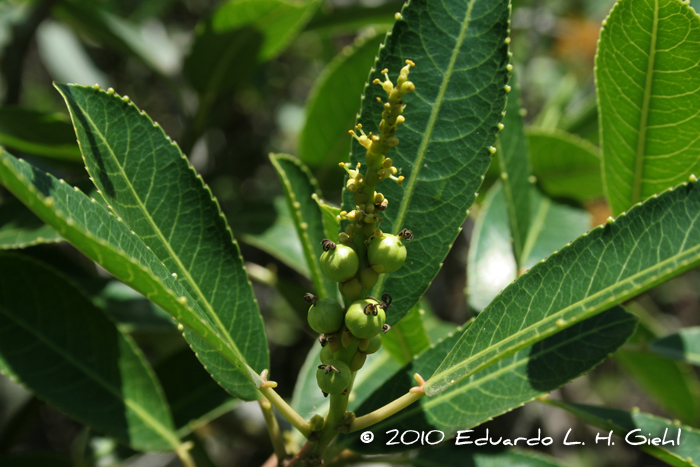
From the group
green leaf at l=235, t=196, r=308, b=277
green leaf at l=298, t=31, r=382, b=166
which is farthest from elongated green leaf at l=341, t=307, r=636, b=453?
green leaf at l=298, t=31, r=382, b=166

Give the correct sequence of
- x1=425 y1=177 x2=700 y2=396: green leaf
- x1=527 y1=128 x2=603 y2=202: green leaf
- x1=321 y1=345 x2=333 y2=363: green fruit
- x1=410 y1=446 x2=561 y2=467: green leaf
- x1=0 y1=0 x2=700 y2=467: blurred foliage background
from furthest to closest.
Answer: x1=527 y1=128 x2=603 y2=202: green leaf, x1=0 y1=0 x2=700 y2=467: blurred foliage background, x1=410 y1=446 x2=561 y2=467: green leaf, x1=321 y1=345 x2=333 y2=363: green fruit, x1=425 y1=177 x2=700 y2=396: green leaf

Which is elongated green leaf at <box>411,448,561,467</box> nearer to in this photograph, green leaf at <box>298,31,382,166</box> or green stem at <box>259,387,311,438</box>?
green stem at <box>259,387,311,438</box>

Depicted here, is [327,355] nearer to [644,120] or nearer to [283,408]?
[283,408]

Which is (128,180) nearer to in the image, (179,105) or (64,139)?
(64,139)

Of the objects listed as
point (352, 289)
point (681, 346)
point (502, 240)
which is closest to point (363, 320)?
point (352, 289)

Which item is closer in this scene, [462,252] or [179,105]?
[179,105]

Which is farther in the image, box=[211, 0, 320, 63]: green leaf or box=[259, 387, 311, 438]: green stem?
box=[211, 0, 320, 63]: green leaf

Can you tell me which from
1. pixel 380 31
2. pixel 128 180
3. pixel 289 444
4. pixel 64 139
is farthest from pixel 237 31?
pixel 289 444
